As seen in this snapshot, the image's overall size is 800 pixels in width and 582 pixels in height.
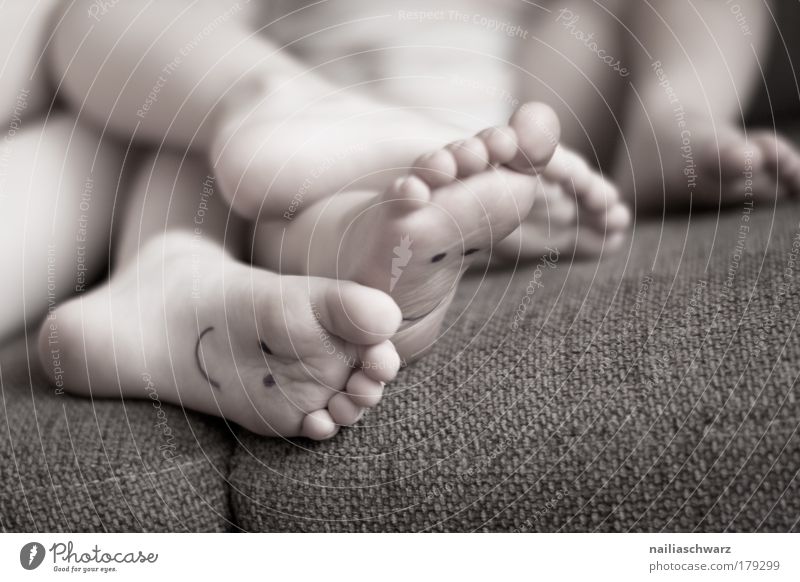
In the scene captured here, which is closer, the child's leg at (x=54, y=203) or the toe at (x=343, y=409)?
the toe at (x=343, y=409)

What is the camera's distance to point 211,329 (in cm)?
32

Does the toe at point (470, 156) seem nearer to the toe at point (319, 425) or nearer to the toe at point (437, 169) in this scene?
the toe at point (437, 169)

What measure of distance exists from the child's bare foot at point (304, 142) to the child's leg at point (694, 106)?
0.31 feet

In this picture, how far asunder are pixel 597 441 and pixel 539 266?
12cm

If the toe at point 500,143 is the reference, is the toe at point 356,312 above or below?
below

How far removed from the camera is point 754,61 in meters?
0.34

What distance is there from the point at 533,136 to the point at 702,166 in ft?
0.40

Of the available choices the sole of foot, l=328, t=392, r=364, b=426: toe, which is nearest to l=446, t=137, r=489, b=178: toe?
the sole of foot

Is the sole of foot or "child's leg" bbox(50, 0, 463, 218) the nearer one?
the sole of foot

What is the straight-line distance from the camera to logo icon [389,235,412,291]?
0.27m

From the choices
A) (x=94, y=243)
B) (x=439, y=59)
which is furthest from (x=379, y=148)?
(x=94, y=243)

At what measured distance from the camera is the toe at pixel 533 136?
0.88ft
